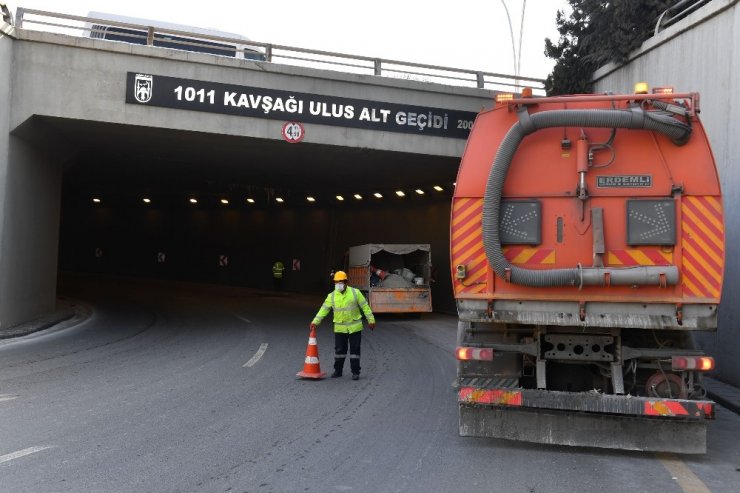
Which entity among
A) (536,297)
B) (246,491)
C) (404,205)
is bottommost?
(246,491)

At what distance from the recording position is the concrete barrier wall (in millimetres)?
9797

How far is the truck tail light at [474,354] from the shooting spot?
252 inches

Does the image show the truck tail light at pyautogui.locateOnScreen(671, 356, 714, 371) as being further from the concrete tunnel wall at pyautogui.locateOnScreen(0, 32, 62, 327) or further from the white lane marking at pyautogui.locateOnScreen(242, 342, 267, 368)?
the concrete tunnel wall at pyautogui.locateOnScreen(0, 32, 62, 327)

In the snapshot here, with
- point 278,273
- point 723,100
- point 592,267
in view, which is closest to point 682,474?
point 592,267

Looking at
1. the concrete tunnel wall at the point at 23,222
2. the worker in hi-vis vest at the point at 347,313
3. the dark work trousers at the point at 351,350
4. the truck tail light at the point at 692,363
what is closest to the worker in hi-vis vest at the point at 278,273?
the concrete tunnel wall at the point at 23,222

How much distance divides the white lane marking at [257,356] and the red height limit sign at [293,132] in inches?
186

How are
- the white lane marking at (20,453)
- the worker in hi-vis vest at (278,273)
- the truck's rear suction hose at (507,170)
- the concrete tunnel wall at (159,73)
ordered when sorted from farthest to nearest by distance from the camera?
the worker in hi-vis vest at (278,273), the concrete tunnel wall at (159,73), the truck's rear suction hose at (507,170), the white lane marking at (20,453)

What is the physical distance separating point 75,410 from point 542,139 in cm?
594

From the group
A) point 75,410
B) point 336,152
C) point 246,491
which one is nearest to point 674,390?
point 246,491

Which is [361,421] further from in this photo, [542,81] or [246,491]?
[542,81]

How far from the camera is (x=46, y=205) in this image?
16406 millimetres

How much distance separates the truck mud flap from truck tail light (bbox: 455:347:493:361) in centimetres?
46

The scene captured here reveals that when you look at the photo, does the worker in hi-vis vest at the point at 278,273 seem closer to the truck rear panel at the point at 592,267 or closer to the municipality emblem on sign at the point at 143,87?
the municipality emblem on sign at the point at 143,87

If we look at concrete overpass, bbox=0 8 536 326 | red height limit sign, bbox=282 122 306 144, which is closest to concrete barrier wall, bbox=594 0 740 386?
concrete overpass, bbox=0 8 536 326
